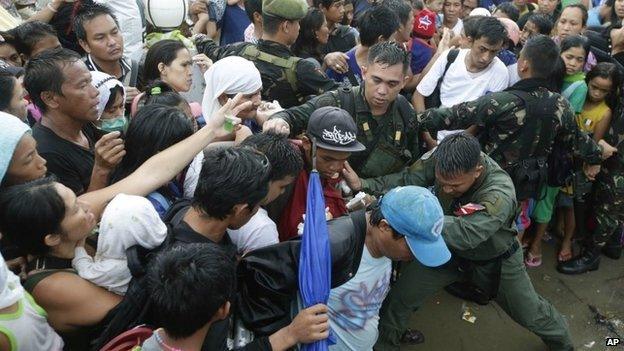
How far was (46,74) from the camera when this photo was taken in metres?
2.55

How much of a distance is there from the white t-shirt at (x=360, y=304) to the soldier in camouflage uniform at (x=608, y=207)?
2.62 m

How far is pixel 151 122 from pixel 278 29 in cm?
150

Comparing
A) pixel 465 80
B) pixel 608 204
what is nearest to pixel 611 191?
pixel 608 204

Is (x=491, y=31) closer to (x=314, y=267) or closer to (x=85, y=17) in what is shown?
(x=314, y=267)

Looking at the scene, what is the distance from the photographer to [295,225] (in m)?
2.64

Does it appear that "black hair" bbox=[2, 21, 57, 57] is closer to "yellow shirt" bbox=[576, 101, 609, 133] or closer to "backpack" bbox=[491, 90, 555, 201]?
"backpack" bbox=[491, 90, 555, 201]

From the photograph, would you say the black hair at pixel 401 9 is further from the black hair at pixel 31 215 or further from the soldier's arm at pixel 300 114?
the black hair at pixel 31 215

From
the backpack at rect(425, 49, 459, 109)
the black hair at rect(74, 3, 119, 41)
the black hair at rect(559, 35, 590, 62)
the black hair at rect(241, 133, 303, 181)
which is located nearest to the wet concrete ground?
the backpack at rect(425, 49, 459, 109)

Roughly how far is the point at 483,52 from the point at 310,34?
1487 millimetres

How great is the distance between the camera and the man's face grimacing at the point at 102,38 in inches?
140

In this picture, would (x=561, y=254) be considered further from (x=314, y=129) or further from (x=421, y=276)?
(x=314, y=129)

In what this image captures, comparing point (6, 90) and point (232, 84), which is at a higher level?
point (6, 90)

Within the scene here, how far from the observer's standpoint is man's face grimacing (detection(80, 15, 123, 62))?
3549 millimetres

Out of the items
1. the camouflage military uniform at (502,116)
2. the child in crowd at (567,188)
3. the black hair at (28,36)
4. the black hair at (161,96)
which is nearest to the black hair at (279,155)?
the black hair at (161,96)
